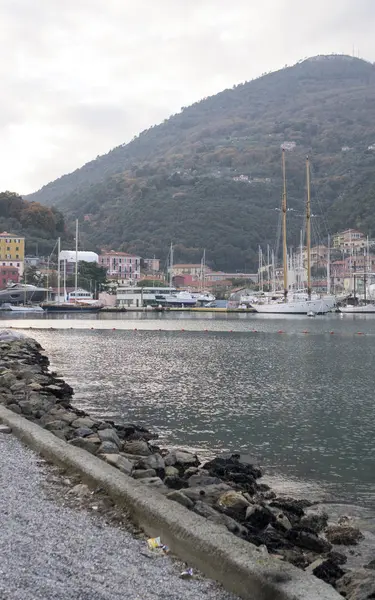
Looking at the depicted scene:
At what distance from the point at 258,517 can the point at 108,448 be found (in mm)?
2989

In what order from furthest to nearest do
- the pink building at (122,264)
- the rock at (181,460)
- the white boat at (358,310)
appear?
the pink building at (122,264), the white boat at (358,310), the rock at (181,460)

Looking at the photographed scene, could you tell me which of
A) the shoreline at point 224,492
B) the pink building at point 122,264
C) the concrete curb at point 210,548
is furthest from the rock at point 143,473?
the pink building at point 122,264

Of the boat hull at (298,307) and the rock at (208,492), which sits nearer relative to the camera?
the rock at (208,492)

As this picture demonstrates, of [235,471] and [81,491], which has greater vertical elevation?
[81,491]

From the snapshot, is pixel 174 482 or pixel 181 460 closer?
pixel 174 482

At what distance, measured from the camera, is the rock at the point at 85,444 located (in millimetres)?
9766

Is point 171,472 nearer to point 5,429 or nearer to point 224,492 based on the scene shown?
point 224,492

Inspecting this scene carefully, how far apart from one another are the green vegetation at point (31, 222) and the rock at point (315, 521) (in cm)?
13973

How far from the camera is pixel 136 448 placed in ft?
35.3

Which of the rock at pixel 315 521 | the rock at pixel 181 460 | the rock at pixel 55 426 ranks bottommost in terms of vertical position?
the rock at pixel 315 521

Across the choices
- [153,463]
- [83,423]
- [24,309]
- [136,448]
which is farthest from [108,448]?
[24,309]

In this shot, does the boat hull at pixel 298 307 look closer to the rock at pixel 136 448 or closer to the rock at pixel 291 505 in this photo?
the rock at pixel 136 448

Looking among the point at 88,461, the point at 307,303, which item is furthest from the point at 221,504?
the point at 307,303

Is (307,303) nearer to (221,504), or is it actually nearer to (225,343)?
(225,343)
